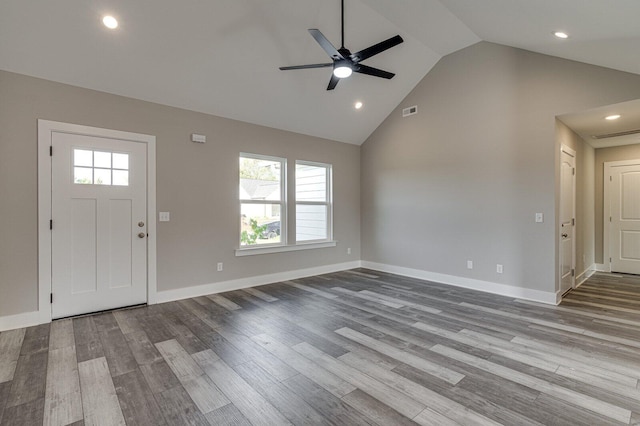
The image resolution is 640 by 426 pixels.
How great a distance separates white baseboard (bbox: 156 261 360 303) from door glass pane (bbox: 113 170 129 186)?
1505mm

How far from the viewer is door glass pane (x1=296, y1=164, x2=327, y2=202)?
5770 millimetres

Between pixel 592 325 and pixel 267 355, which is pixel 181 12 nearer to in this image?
pixel 267 355

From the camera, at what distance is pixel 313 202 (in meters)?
5.96

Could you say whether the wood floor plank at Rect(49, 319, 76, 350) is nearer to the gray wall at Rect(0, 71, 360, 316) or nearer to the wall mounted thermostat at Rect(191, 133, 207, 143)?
the gray wall at Rect(0, 71, 360, 316)

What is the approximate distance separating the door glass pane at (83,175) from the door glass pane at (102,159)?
105mm


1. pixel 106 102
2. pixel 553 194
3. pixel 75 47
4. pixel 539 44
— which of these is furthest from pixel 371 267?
pixel 75 47

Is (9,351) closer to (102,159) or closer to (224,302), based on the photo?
(224,302)

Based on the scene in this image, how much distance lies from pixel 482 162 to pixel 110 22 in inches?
198

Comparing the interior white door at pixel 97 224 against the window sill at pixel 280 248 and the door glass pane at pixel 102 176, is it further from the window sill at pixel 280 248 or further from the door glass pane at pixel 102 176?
the window sill at pixel 280 248

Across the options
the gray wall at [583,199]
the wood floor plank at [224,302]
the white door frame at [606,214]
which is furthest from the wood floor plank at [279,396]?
the white door frame at [606,214]

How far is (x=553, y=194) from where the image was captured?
400cm

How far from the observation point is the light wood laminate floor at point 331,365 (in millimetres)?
1893

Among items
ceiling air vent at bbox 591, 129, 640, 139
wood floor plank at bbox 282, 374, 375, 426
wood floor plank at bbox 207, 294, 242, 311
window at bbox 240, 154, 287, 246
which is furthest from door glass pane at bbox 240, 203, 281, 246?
ceiling air vent at bbox 591, 129, 640, 139

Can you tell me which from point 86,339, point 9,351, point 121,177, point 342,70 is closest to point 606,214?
point 342,70
